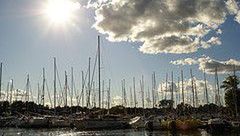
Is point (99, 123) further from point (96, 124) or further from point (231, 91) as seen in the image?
point (231, 91)

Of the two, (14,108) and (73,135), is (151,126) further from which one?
(14,108)

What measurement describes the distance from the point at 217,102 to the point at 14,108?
68354mm

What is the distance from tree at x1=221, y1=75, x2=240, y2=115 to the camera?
96.5 m

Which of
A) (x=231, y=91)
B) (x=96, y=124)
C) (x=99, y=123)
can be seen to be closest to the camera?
(x=96, y=124)

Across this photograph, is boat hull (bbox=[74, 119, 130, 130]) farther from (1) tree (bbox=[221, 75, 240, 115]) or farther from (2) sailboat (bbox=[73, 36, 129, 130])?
(1) tree (bbox=[221, 75, 240, 115])

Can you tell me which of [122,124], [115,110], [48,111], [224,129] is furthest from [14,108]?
[224,129]

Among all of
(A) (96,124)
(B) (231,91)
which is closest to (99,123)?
(A) (96,124)

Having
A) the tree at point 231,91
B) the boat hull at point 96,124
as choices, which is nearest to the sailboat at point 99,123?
the boat hull at point 96,124

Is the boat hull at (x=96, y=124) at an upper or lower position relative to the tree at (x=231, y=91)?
lower

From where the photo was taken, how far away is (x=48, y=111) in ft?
407

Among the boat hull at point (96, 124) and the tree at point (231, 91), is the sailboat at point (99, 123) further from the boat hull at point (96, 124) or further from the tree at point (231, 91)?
the tree at point (231, 91)

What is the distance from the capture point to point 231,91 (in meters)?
99.2

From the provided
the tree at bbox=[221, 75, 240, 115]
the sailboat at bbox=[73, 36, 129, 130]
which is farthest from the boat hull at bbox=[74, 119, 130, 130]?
the tree at bbox=[221, 75, 240, 115]

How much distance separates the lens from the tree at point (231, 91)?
9650 cm
